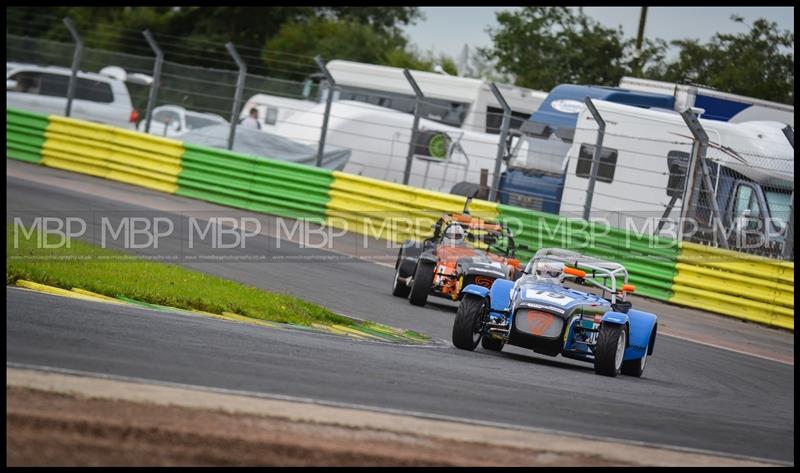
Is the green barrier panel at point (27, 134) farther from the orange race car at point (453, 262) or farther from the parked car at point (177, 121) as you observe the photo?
the orange race car at point (453, 262)

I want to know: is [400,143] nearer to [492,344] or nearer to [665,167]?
[665,167]

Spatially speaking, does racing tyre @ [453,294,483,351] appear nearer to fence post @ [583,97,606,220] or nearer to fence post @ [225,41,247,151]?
fence post @ [583,97,606,220]

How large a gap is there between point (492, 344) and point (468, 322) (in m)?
0.75

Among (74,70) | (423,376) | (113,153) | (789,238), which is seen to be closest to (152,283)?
(423,376)

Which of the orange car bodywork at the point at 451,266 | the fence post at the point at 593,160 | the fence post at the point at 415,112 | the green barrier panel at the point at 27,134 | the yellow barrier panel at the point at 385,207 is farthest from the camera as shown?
the green barrier panel at the point at 27,134

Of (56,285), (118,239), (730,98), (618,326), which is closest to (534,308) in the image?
(618,326)

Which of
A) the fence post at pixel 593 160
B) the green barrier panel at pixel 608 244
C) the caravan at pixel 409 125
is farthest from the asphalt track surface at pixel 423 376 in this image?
the caravan at pixel 409 125

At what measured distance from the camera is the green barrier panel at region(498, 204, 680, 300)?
57.2 feet

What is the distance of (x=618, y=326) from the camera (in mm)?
10203

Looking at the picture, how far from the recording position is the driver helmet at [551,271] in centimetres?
1101

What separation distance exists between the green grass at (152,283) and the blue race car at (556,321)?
5.07 feet

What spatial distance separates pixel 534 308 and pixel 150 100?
14.9 meters

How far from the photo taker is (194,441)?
5.29 m
